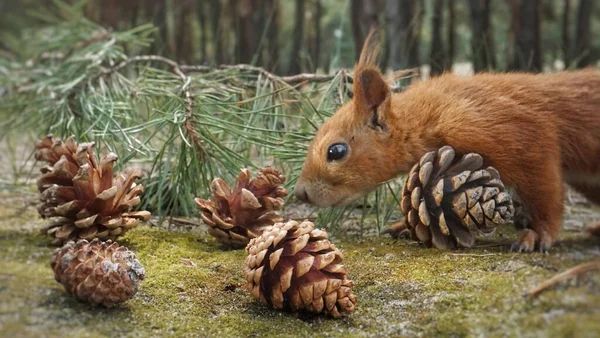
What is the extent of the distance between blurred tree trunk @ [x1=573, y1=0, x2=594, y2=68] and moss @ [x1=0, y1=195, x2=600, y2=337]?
78 centimetres

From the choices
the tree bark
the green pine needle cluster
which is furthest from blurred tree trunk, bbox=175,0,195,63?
the green pine needle cluster

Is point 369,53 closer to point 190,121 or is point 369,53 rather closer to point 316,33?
point 190,121

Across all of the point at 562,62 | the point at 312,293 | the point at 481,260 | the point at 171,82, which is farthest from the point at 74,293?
the point at 562,62

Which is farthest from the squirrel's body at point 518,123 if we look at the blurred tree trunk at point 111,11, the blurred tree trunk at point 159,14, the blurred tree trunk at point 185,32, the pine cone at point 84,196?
the blurred tree trunk at point 111,11

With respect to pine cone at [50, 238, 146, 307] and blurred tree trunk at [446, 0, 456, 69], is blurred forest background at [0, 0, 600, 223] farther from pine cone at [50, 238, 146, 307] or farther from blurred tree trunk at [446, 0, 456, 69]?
pine cone at [50, 238, 146, 307]

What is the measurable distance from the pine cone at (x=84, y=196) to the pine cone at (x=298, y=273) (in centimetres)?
17

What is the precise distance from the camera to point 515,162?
0.93 meters

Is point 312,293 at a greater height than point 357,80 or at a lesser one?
lesser

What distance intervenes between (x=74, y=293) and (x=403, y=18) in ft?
5.41

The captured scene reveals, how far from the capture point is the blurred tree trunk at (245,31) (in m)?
2.19

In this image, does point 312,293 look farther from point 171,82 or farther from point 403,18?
point 403,18

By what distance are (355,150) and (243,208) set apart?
0.61 ft

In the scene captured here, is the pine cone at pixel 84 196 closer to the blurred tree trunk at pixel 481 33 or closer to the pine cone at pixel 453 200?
the pine cone at pixel 453 200

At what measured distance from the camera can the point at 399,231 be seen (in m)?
1.02
